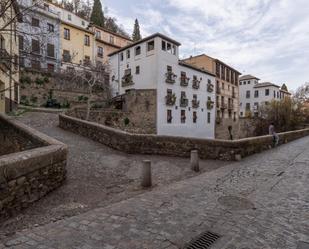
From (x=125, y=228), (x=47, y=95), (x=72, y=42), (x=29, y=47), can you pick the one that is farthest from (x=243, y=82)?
(x=125, y=228)

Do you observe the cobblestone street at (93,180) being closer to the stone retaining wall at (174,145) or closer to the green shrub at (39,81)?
the stone retaining wall at (174,145)

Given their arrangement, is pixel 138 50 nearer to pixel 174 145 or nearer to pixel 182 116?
pixel 182 116

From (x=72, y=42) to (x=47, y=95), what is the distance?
12.5m

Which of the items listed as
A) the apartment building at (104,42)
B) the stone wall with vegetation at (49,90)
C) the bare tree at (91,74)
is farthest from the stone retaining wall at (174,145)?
the apartment building at (104,42)

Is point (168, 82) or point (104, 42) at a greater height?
point (104, 42)

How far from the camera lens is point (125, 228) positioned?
4074 millimetres

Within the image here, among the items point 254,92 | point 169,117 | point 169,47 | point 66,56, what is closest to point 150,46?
point 169,47

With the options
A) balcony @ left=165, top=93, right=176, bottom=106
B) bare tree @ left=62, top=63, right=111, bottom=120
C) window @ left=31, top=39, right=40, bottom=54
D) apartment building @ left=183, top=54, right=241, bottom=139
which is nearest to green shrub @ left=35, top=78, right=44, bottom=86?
bare tree @ left=62, top=63, right=111, bottom=120

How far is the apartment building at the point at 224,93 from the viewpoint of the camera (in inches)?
1537

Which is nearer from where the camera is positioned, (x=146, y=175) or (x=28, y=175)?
(x=28, y=175)

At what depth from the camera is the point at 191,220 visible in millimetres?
4508

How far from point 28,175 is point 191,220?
340 centimetres

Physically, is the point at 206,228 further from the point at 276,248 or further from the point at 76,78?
the point at 76,78

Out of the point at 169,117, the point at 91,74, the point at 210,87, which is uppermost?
the point at 91,74
